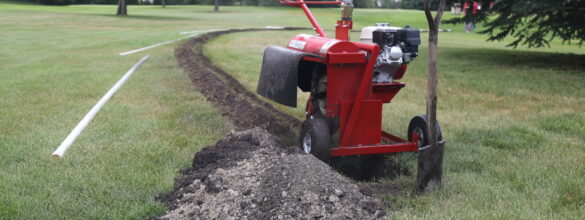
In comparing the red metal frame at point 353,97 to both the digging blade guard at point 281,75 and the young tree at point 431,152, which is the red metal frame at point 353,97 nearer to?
the digging blade guard at point 281,75

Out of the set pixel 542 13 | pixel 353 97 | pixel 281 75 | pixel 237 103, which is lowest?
pixel 237 103

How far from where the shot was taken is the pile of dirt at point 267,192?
11.5ft

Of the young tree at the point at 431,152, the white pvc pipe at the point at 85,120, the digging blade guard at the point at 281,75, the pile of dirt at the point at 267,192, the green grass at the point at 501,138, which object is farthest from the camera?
the white pvc pipe at the point at 85,120

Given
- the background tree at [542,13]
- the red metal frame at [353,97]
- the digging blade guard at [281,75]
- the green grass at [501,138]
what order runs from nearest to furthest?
the green grass at [501,138]
the red metal frame at [353,97]
the digging blade guard at [281,75]
the background tree at [542,13]

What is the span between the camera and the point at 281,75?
4973 millimetres

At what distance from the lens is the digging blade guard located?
16.0 feet

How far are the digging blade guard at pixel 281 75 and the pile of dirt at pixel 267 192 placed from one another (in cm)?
61

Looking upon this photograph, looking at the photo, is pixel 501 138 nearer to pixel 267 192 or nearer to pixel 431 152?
pixel 431 152

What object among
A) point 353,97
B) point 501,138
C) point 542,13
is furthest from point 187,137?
point 542,13

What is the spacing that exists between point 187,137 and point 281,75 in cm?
142

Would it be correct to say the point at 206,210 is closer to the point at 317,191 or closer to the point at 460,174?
the point at 317,191

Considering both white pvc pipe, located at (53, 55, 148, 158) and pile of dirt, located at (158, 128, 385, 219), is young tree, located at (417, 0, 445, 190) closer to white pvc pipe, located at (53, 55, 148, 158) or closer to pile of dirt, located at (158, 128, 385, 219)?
pile of dirt, located at (158, 128, 385, 219)

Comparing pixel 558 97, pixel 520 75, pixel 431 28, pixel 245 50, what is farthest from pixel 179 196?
pixel 245 50

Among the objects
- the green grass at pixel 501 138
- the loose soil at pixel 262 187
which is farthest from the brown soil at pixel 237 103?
the loose soil at pixel 262 187
